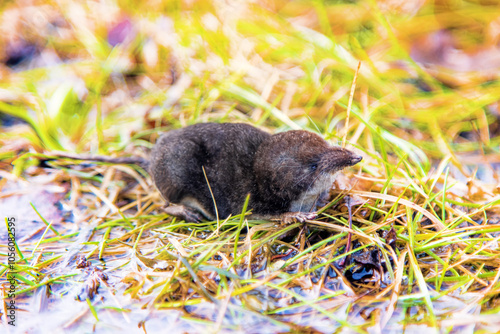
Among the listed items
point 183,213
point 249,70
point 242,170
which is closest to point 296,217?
point 242,170

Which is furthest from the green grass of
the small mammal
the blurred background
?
the small mammal

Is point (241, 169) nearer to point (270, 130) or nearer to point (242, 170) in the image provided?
point (242, 170)

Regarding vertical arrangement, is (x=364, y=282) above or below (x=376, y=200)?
below

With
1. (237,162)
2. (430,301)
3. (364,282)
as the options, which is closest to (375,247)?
(364,282)

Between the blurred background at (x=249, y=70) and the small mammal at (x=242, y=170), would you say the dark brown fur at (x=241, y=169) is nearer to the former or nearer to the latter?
the small mammal at (x=242, y=170)

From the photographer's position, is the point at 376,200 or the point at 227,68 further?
the point at 227,68

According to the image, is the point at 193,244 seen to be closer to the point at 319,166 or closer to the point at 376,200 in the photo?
the point at 319,166
